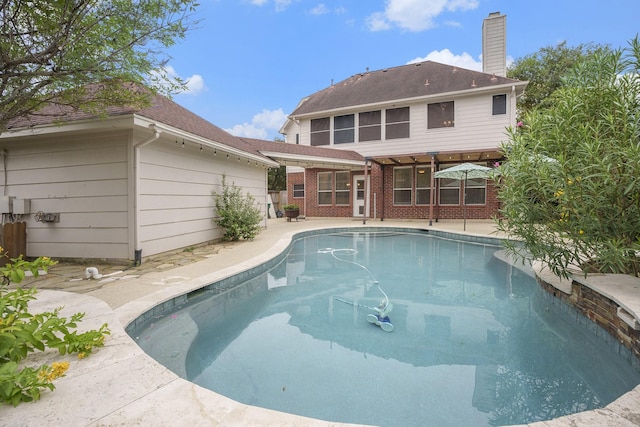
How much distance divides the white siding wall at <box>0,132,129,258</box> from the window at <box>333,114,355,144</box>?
1096 cm

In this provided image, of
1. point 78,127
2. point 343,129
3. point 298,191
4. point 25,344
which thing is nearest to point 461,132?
point 343,129

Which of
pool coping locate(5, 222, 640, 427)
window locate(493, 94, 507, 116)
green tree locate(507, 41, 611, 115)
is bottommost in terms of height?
pool coping locate(5, 222, 640, 427)

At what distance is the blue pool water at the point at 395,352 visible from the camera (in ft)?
7.70

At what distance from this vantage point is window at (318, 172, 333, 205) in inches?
630

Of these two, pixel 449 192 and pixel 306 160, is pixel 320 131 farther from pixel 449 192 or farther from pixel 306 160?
pixel 449 192

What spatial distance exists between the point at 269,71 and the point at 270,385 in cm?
2317

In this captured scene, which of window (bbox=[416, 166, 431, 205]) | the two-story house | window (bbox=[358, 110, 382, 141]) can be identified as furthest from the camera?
window (bbox=[358, 110, 382, 141])

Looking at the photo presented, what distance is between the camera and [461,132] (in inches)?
508

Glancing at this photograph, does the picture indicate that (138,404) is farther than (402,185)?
No

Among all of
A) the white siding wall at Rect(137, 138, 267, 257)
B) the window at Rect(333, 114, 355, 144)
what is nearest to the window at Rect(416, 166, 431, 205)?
the window at Rect(333, 114, 355, 144)

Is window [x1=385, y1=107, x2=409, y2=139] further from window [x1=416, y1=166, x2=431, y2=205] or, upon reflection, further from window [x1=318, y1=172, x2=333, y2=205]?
window [x1=318, y1=172, x2=333, y2=205]

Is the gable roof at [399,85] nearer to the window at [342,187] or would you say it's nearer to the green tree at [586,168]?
the window at [342,187]

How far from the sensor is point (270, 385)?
8.33 ft

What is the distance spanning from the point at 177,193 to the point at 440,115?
11119mm
